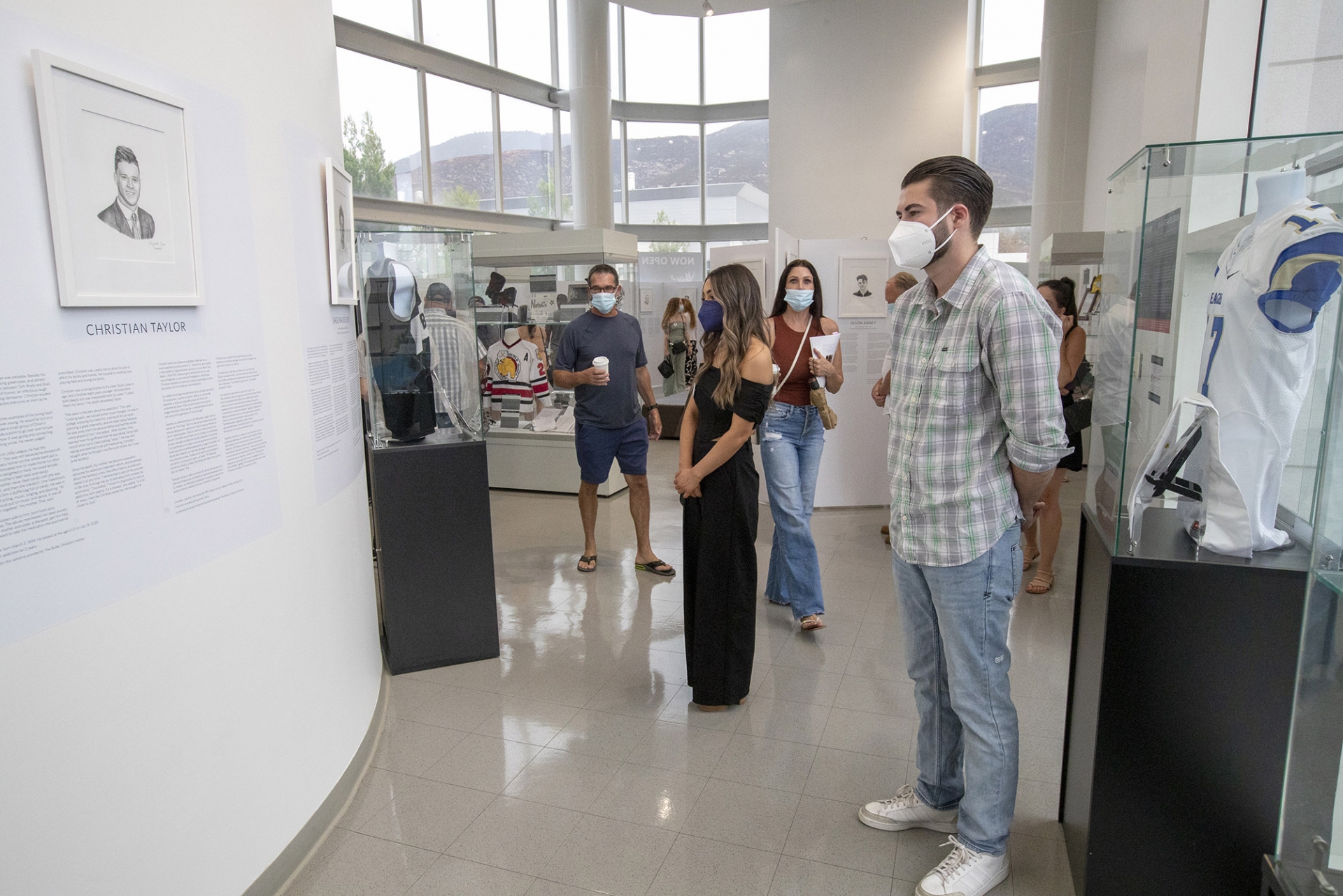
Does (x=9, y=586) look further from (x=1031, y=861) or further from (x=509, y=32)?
(x=509, y=32)

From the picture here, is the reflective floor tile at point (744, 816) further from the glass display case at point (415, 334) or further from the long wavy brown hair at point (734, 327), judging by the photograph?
the glass display case at point (415, 334)

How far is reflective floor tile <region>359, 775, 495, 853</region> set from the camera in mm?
2592

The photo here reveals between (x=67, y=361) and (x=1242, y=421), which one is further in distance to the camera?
(x=1242, y=421)

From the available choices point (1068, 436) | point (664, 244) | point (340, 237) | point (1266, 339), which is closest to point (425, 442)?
point (340, 237)

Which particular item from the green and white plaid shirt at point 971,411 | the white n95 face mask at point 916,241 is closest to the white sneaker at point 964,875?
the green and white plaid shirt at point 971,411

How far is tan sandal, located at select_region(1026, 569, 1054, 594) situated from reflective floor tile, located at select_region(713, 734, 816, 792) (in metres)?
2.30

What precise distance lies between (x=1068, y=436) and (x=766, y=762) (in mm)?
2656

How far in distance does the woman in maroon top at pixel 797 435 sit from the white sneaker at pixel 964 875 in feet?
6.31

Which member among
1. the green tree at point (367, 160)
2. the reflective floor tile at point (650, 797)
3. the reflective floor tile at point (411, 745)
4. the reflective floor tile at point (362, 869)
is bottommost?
the reflective floor tile at point (411, 745)

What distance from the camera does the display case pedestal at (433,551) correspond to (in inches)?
145

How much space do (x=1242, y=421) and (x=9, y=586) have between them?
2566 mm

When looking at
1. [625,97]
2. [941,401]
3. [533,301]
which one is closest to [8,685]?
[941,401]

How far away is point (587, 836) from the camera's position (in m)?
2.56

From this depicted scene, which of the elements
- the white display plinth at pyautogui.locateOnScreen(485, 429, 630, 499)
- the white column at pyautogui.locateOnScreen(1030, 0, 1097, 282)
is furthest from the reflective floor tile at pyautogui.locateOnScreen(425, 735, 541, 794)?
the white column at pyautogui.locateOnScreen(1030, 0, 1097, 282)
